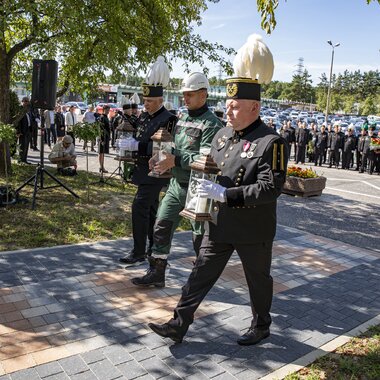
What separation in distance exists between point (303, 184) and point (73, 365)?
30.4ft

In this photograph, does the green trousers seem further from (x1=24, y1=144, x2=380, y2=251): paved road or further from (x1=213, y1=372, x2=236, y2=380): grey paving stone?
(x1=24, y1=144, x2=380, y2=251): paved road

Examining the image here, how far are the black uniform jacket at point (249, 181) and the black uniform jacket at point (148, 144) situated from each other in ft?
5.27

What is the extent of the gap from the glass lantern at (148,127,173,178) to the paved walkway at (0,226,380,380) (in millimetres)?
1360

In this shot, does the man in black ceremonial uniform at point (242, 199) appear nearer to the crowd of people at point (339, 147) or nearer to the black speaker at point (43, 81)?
the black speaker at point (43, 81)

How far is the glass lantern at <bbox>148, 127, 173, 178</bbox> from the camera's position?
14.5ft

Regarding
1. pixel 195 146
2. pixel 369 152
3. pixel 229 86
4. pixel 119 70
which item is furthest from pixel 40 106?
pixel 369 152

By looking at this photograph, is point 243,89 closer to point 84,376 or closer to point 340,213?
point 84,376

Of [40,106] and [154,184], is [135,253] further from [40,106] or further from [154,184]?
[40,106]

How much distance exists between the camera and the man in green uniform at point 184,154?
4340 millimetres

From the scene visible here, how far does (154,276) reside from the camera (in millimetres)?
4832

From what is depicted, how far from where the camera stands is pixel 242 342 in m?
3.76

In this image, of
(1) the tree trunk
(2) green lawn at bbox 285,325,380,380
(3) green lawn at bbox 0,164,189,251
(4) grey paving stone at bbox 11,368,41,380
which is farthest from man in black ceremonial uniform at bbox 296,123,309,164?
(4) grey paving stone at bbox 11,368,41,380

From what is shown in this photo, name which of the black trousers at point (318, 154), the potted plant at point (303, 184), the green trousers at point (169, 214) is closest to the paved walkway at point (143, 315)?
the green trousers at point (169, 214)

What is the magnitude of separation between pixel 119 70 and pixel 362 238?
6.68 metres
